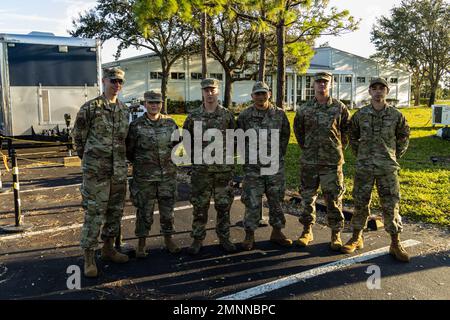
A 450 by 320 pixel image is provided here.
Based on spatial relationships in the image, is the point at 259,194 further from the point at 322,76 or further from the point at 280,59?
the point at 280,59

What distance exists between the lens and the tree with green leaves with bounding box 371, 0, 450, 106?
43.3 m

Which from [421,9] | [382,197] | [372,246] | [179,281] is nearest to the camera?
[179,281]

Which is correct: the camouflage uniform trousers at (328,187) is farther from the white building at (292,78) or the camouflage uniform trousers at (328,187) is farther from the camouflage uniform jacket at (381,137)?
the white building at (292,78)

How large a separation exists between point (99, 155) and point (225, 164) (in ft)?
4.81

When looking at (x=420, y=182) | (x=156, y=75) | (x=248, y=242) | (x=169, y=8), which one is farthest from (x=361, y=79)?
(x=248, y=242)

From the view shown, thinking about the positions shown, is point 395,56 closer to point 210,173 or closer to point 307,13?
point 307,13

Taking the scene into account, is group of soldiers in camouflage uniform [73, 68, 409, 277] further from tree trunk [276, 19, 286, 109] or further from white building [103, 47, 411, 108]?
white building [103, 47, 411, 108]

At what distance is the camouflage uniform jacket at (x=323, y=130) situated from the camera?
200 inches

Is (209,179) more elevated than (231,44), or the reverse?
(231,44)

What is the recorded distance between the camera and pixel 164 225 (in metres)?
5.02

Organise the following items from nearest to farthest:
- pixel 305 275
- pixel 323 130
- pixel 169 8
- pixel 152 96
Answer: pixel 305 275
pixel 152 96
pixel 323 130
pixel 169 8

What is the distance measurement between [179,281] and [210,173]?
53.0 inches

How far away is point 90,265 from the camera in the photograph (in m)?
4.41

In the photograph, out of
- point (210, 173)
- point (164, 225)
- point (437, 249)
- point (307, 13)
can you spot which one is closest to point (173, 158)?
point (210, 173)
